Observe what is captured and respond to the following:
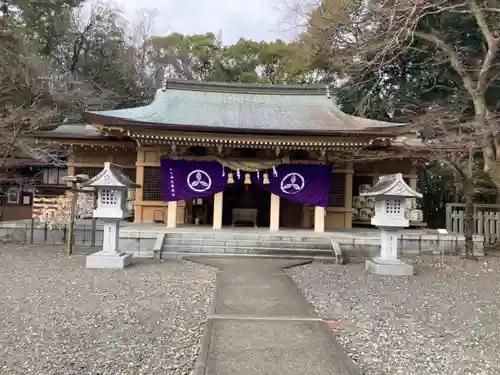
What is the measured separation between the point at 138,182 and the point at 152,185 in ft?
1.51

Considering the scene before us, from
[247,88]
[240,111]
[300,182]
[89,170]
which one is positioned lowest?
[300,182]

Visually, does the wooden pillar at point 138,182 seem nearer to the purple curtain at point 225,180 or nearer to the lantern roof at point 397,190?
the purple curtain at point 225,180

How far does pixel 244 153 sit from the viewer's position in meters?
12.1

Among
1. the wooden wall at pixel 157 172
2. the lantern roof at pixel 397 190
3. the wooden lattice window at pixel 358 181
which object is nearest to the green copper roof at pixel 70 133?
the wooden wall at pixel 157 172

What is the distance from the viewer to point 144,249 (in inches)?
387

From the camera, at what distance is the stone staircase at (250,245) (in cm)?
962

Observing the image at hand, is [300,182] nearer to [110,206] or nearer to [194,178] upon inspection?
[194,178]

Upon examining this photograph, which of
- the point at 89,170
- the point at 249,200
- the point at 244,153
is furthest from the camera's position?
the point at 249,200

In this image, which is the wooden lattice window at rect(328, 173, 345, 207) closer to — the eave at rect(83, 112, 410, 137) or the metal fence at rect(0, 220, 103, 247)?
the eave at rect(83, 112, 410, 137)

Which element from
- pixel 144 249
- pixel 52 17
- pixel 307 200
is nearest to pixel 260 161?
pixel 307 200

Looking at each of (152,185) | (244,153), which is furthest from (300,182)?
(152,185)

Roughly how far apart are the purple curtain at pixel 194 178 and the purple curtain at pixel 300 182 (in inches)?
40.3

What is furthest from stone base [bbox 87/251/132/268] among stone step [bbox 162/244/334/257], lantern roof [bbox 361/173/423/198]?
lantern roof [bbox 361/173/423/198]

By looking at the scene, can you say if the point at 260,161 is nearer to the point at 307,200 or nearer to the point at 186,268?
the point at 307,200
